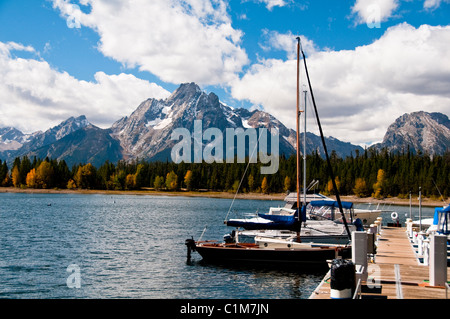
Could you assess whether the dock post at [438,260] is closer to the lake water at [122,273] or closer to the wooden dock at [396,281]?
the wooden dock at [396,281]

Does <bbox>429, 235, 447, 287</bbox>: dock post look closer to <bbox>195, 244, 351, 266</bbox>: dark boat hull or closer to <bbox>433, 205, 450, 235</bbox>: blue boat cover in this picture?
<bbox>195, 244, 351, 266</bbox>: dark boat hull

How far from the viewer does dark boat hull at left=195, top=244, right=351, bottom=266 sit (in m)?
33.6

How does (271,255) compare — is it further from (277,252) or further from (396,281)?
(396,281)

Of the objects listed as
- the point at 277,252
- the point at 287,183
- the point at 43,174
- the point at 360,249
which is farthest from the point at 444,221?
the point at 43,174

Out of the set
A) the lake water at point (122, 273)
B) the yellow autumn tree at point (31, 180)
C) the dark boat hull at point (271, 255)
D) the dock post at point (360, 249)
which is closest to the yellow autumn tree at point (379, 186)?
the lake water at point (122, 273)

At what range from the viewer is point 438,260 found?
1855cm

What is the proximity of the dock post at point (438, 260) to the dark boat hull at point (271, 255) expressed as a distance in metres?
13.7

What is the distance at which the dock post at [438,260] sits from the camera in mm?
18188

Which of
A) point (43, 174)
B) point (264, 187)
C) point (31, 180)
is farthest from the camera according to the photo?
point (43, 174)

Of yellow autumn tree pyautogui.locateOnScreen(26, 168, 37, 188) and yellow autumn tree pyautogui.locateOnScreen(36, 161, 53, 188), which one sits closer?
yellow autumn tree pyautogui.locateOnScreen(26, 168, 37, 188)

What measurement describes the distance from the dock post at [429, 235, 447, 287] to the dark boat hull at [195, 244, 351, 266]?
13700mm

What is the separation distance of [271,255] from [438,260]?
1701cm

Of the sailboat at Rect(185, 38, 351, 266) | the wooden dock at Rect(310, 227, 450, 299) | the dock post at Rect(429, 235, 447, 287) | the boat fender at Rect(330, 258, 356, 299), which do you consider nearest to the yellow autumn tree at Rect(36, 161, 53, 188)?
the sailboat at Rect(185, 38, 351, 266)
